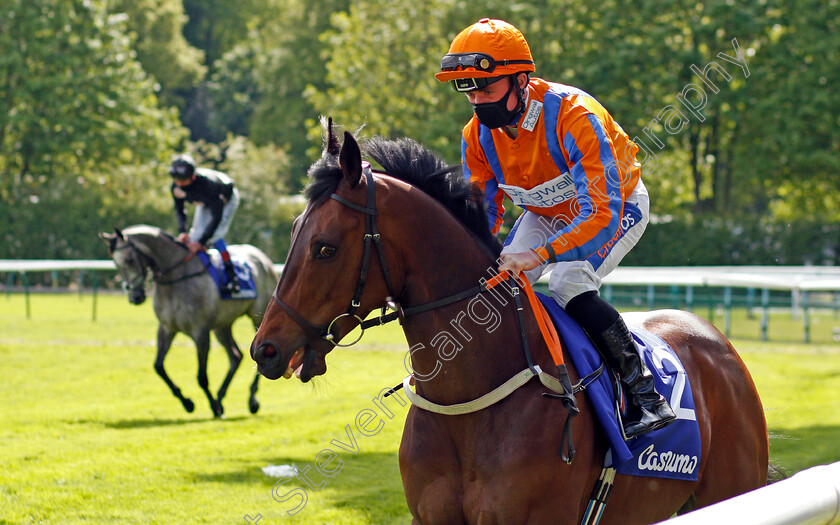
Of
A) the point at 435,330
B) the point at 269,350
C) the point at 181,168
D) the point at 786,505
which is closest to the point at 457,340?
the point at 435,330

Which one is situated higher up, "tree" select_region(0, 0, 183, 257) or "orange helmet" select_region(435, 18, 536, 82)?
"orange helmet" select_region(435, 18, 536, 82)

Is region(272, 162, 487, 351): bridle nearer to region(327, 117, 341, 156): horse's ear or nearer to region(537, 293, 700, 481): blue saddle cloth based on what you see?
region(327, 117, 341, 156): horse's ear

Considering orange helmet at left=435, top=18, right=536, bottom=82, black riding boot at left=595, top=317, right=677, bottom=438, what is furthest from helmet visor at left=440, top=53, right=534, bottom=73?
black riding boot at left=595, top=317, right=677, bottom=438

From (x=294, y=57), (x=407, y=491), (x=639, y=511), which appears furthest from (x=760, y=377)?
(x=294, y=57)

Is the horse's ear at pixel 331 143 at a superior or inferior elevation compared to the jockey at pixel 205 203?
superior

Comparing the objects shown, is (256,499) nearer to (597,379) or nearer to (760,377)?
(597,379)

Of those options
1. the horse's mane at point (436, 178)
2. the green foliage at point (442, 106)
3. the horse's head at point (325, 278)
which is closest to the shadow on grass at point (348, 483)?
the horse's mane at point (436, 178)

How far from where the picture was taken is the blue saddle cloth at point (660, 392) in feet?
9.57

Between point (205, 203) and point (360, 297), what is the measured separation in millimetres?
6734

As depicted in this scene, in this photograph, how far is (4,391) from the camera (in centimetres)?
956

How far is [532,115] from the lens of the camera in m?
3.07

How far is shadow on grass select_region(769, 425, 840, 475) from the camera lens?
6691 mm

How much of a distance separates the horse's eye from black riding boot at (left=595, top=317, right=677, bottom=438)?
100cm

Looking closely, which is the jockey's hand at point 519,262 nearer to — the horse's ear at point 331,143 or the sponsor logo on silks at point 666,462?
the horse's ear at point 331,143
